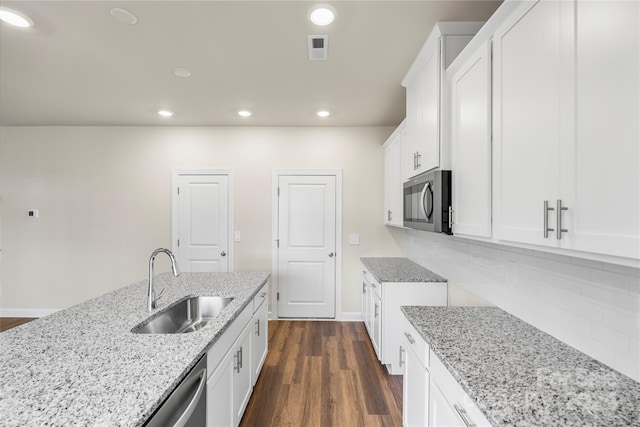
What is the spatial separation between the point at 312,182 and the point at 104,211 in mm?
2890

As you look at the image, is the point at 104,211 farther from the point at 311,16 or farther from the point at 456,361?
the point at 456,361

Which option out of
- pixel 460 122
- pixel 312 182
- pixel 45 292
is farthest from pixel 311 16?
pixel 45 292

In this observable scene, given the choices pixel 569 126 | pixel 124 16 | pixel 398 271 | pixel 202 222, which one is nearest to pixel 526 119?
pixel 569 126

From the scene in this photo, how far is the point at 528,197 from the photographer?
3.58 feet

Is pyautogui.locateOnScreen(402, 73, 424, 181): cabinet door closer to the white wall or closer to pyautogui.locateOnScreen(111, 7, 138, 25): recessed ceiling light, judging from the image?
the white wall

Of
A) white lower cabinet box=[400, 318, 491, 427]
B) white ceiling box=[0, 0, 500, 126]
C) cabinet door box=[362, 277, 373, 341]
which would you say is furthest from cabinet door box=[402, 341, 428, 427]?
white ceiling box=[0, 0, 500, 126]

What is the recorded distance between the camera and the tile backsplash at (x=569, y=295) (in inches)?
40.3

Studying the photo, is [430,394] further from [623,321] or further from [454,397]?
[623,321]

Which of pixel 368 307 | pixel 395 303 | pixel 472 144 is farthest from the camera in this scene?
pixel 368 307

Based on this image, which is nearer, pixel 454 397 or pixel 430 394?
pixel 454 397

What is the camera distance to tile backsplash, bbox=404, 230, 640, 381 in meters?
1.02

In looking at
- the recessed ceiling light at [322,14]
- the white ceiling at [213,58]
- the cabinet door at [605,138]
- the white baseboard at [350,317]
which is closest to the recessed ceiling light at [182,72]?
the white ceiling at [213,58]

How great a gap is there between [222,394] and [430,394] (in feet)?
3.36

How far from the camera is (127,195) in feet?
13.2
